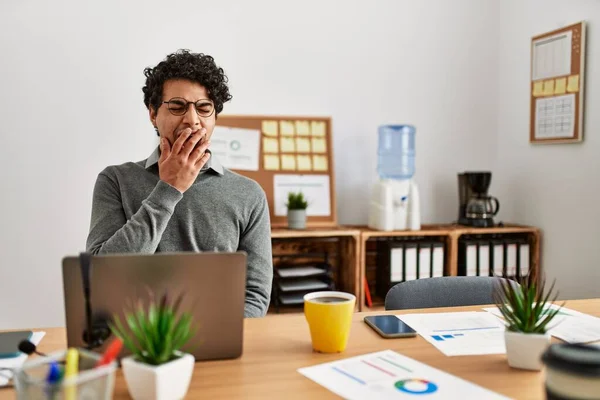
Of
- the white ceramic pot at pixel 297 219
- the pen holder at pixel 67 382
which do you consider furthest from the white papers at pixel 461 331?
the white ceramic pot at pixel 297 219

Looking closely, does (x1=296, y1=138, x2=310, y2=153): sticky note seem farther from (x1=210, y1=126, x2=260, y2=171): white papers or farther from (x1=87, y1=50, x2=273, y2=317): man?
(x1=87, y1=50, x2=273, y2=317): man

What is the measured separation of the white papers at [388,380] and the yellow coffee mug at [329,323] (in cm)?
5

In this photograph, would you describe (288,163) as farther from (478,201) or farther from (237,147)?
(478,201)

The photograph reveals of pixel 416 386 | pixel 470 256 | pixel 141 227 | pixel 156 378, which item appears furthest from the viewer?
pixel 470 256

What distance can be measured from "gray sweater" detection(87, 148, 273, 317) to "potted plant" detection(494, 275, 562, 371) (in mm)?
742

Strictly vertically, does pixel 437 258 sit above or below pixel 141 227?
below

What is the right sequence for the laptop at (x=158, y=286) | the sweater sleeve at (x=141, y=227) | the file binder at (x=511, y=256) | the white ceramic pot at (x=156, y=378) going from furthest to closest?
the file binder at (x=511, y=256)
the sweater sleeve at (x=141, y=227)
the laptop at (x=158, y=286)
the white ceramic pot at (x=156, y=378)

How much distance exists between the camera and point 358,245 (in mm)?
2799

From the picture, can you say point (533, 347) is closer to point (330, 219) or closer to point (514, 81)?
point (330, 219)

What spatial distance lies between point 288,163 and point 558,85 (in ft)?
4.59

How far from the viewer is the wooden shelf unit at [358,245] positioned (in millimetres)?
2793

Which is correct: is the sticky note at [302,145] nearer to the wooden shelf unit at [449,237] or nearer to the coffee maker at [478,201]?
the wooden shelf unit at [449,237]

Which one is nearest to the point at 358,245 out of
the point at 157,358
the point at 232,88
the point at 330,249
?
the point at 330,249

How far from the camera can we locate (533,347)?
3.11ft
